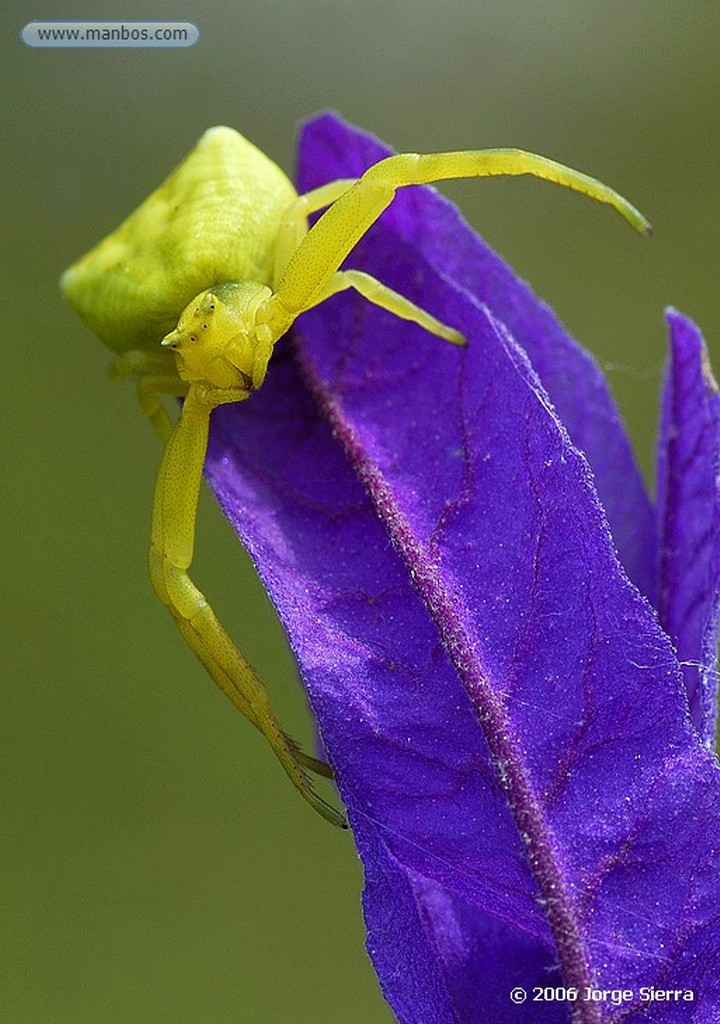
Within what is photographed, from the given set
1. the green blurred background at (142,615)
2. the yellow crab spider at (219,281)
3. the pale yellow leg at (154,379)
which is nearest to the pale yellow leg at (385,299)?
the yellow crab spider at (219,281)

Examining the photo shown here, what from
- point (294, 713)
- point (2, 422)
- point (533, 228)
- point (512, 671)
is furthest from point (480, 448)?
point (533, 228)

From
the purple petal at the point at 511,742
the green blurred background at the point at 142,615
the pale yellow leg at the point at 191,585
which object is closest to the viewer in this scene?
the purple petal at the point at 511,742

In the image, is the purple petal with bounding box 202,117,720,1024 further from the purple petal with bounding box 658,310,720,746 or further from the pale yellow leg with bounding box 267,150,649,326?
the pale yellow leg with bounding box 267,150,649,326

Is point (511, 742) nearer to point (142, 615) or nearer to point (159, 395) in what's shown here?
point (159, 395)

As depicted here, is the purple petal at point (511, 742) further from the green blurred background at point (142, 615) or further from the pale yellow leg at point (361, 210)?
the green blurred background at point (142, 615)

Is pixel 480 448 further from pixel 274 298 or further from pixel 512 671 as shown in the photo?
pixel 274 298

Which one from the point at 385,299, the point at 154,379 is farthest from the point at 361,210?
the point at 154,379

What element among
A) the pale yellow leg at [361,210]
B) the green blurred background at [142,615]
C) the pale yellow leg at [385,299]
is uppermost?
the pale yellow leg at [361,210]

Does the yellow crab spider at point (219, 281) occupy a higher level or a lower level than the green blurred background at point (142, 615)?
higher
